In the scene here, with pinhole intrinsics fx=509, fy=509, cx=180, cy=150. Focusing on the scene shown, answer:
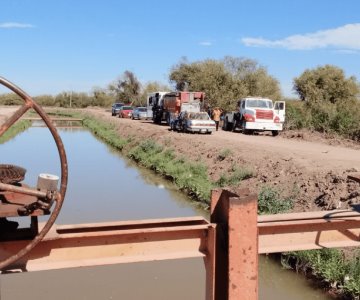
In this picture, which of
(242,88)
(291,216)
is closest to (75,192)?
(291,216)

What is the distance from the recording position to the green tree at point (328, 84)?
2096 inches

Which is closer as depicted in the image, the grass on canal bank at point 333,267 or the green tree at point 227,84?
the grass on canal bank at point 333,267

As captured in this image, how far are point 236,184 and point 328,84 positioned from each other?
44636mm

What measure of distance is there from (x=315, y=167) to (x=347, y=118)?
13049 millimetres

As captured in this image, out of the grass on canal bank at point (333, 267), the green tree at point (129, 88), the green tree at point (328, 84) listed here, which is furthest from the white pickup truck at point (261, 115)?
the green tree at point (129, 88)

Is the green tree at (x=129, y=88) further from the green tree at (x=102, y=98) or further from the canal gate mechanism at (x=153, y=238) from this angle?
the canal gate mechanism at (x=153, y=238)

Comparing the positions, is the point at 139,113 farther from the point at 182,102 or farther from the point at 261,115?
the point at 261,115

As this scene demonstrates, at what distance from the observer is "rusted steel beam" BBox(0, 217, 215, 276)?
3207 millimetres

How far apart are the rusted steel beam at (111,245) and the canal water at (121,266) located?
396 centimetres

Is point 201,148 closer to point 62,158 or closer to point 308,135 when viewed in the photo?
point 308,135

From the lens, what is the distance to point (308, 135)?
26.7 meters

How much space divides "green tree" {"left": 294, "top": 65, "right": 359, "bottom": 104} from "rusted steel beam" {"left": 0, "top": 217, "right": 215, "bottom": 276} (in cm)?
4909

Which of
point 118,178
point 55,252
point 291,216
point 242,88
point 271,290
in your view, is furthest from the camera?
A: point 242,88

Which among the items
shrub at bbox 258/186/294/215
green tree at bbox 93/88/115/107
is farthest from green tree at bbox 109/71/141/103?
shrub at bbox 258/186/294/215
